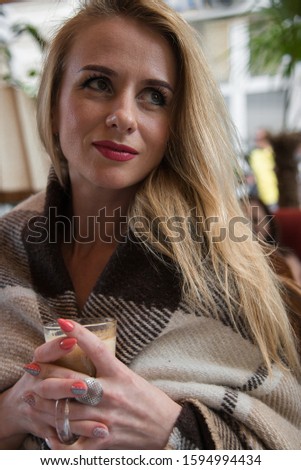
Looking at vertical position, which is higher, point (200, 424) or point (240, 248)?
point (240, 248)

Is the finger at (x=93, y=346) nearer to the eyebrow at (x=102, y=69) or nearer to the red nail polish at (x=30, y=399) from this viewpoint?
the red nail polish at (x=30, y=399)

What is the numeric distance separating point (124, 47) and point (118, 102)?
104mm

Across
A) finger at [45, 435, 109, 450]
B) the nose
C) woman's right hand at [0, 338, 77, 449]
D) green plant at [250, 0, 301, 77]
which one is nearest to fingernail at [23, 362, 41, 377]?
woman's right hand at [0, 338, 77, 449]

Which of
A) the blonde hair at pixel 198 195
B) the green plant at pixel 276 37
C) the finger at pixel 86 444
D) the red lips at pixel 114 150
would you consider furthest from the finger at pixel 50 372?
the green plant at pixel 276 37

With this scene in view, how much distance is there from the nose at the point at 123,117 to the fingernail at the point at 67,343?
392mm

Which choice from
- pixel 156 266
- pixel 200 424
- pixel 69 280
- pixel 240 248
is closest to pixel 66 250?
pixel 69 280

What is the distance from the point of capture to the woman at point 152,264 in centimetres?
100

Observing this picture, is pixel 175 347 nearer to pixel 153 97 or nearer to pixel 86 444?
pixel 86 444

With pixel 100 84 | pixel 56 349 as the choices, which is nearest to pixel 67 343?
pixel 56 349

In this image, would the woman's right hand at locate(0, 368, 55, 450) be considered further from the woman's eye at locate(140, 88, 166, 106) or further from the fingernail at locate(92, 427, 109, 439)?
the woman's eye at locate(140, 88, 166, 106)

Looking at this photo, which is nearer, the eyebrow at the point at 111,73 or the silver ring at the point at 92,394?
Result: the silver ring at the point at 92,394

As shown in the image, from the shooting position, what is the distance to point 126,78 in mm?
1087

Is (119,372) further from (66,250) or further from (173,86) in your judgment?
(173,86)
